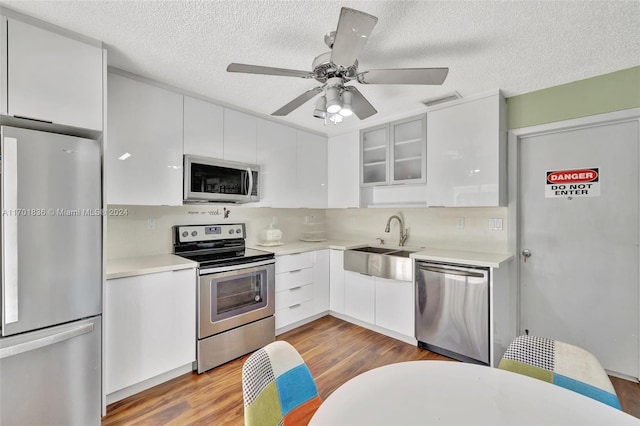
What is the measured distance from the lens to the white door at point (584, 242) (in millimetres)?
2102

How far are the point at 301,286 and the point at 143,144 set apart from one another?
2.01 m

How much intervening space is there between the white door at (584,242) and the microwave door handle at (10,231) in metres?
3.60

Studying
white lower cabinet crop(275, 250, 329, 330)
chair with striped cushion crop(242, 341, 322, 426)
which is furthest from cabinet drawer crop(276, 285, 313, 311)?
chair with striped cushion crop(242, 341, 322, 426)

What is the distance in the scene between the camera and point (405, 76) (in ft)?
4.90

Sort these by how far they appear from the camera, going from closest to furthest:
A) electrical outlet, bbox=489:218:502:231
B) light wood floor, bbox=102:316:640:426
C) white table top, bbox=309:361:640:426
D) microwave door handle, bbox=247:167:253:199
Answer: white table top, bbox=309:361:640:426 < light wood floor, bbox=102:316:640:426 < electrical outlet, bbox=489:218:502:231 < microwave door handle, bbox=247:167:253:199

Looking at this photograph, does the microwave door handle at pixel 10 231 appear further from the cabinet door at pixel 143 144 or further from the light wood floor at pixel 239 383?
the light wood floor at pixel 239 383

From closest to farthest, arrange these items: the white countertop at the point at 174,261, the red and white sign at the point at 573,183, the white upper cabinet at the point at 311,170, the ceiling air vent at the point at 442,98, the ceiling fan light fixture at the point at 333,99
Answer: the ceiling fan light fixture at the point at 333,99 < the white countertop at the point at 174,261 < the red and white sign at the point at 573,183 < the ceiling air vent at the point at 442,98 < the white upper cabinet at the point at 311,170

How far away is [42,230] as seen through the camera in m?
1.46

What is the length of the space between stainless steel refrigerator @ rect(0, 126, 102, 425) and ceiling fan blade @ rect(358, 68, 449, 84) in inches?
66.0

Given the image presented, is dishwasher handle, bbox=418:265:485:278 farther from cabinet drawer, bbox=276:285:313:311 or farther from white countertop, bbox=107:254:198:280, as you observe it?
white countertop, bbox=107:254:198:280

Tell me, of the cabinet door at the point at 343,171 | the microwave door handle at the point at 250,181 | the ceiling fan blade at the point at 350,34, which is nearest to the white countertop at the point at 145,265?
the microwave door handle at the point at 250,181

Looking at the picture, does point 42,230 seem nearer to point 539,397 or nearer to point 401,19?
point 401,19

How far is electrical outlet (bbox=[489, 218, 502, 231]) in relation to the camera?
8.72ft

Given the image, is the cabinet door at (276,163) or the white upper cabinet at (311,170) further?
the white upper cabinet at (311,170)
